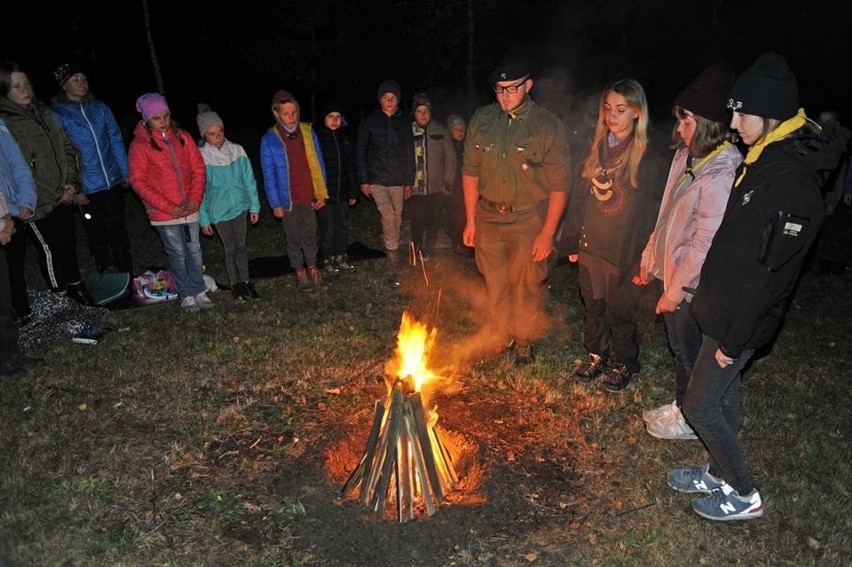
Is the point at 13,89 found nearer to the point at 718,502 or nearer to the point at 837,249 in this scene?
the point at 718,502

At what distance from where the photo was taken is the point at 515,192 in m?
5.66

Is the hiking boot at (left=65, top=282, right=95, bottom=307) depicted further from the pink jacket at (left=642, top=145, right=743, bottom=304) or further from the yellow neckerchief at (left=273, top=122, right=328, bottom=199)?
the pink jacket at (left=642, top=145, right=743, bottom=304)

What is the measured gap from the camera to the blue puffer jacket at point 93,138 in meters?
7.58

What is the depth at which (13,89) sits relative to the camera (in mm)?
6562

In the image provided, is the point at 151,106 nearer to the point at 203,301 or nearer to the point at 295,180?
the point at 295,180

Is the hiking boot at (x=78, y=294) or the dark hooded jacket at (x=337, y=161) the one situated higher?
the dark hooded jacket at (x=337, y=161)

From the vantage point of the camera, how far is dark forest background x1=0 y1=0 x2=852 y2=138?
72.2ft

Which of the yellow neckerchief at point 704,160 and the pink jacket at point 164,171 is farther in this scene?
the pink jacket at point 164,171

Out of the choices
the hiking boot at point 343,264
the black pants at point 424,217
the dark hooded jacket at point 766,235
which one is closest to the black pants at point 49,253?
the hiking boot at point 343,264

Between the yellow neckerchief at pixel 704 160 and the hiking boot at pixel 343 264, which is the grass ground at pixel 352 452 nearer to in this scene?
the hiking boot at pixel 343 264

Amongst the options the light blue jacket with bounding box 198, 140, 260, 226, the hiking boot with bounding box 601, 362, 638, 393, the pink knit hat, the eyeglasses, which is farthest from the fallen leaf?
the pink knit hat

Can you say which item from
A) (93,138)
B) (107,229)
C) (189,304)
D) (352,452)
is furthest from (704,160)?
(107,229)

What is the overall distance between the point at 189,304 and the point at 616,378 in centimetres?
Answer: 492

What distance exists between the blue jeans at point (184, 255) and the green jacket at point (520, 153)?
3.58 meters
